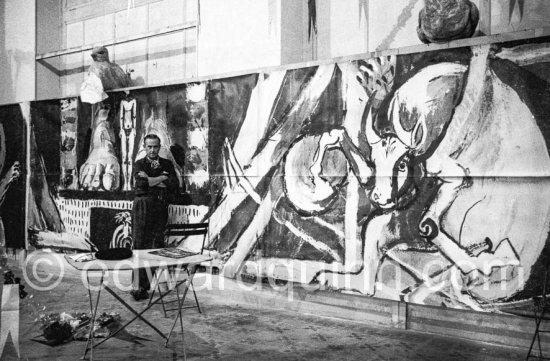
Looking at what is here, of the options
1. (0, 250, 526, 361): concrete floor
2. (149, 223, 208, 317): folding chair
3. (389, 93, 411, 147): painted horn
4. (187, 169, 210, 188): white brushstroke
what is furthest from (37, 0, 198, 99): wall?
(0, 250, 526, 361): concrete floor

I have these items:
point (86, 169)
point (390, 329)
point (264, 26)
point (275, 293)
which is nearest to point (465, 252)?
point (390, 329)

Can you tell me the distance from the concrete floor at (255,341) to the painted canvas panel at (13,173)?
9.57ft

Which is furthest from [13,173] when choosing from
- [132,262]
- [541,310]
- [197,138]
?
[541,310]

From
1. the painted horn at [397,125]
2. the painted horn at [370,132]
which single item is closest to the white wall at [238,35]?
the painted horn at [370,132]

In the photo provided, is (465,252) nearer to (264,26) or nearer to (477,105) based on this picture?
(477,105)

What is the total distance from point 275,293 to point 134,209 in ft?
6.73

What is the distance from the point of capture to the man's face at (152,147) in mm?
6414

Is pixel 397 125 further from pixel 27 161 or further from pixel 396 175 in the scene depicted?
pixel 27 161

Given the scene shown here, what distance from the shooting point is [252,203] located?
19.3 feet

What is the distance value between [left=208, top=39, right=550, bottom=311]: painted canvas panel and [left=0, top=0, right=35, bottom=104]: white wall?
4.50 meters

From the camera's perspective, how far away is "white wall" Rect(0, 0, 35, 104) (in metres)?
8.80

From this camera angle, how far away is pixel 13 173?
838cm

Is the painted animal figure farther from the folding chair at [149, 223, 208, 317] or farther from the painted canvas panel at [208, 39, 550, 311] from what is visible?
the folding chair at [149, 223, 208, 317]

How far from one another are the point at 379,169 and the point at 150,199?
2.92 metres
